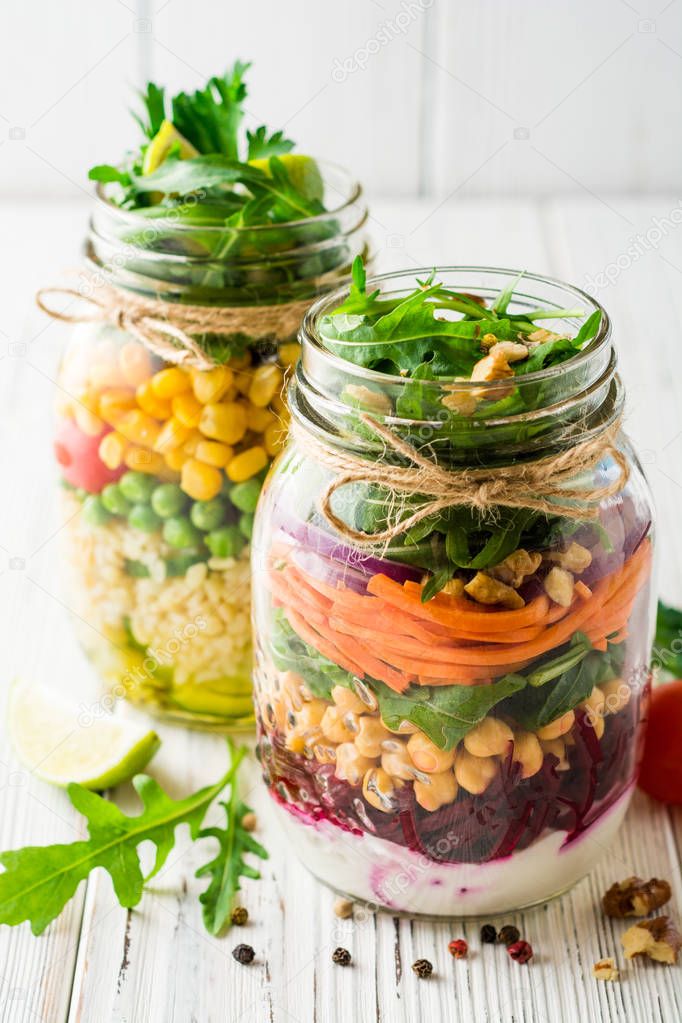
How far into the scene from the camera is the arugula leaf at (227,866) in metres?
1.30

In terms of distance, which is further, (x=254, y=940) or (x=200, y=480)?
(x=200, y=480)

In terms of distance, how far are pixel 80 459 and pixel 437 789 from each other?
616 mm

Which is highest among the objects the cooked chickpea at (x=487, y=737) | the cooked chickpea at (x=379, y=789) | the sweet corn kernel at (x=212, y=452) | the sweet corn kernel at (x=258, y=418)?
the sweet corn kernel at (x=258, y=418)

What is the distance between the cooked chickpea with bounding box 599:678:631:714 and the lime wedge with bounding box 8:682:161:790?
0.58 m

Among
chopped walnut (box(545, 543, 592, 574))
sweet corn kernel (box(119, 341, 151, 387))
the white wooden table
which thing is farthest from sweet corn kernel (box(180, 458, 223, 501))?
chopped walnut (box(545, 543, 592, 574))

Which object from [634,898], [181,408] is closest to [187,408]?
[181,408]

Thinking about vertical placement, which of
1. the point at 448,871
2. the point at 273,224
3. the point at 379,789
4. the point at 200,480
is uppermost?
the point at 273,224

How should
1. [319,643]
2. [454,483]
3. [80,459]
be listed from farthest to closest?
[80,459] → [319,643] → [454,483]

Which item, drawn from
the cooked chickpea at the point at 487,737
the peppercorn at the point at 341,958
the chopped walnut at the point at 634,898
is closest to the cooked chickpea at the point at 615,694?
the cooked chickpea at the point at 487,737

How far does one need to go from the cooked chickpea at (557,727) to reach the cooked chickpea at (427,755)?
→ 0.09m

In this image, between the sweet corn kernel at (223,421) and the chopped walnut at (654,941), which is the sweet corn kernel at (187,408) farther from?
the chopped walnut at (654,941)

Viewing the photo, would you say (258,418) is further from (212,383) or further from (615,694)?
(615,694)

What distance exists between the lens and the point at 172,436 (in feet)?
4.63

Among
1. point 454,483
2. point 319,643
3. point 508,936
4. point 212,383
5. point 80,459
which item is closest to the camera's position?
point 454,483
